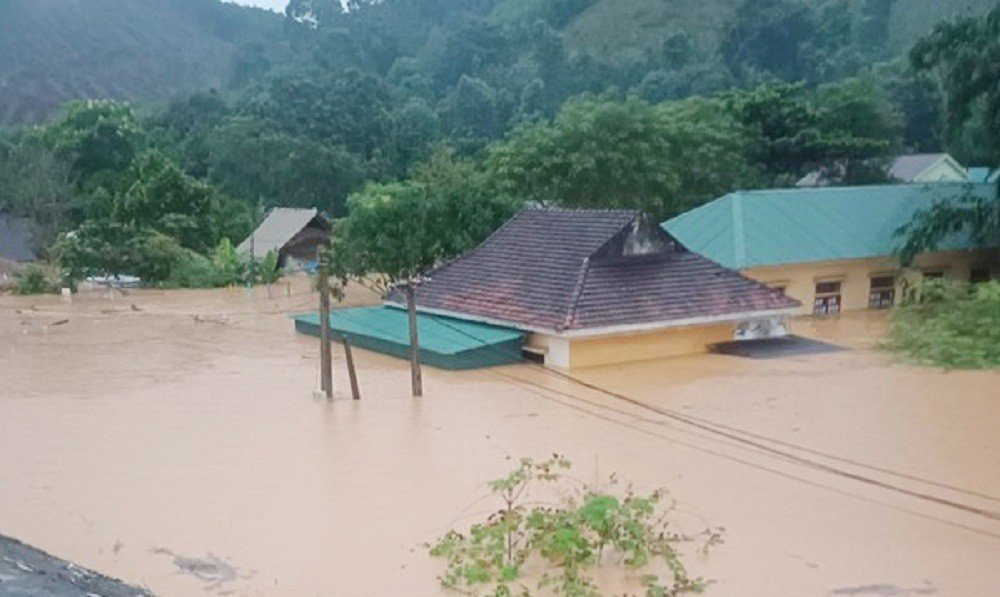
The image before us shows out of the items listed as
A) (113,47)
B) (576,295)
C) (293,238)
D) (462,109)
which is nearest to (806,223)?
(576,295)

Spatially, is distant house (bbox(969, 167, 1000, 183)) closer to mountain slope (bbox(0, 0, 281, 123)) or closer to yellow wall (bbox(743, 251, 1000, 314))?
yellow wall (bbox(743, 251, 1000, 314))

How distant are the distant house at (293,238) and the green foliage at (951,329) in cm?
1790

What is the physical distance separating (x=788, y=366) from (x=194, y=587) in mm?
11191

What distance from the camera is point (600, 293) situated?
17828 mm

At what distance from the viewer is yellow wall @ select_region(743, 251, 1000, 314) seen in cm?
2233

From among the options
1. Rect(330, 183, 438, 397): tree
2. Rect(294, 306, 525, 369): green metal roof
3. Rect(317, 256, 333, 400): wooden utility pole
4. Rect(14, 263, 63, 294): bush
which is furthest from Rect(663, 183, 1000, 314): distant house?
Rect(14, 263, 63, 294): bush

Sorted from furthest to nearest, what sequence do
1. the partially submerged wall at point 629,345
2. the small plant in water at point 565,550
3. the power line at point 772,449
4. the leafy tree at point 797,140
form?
the leafy tree at point 797,140 < the partially submerged wall at point 629,345 < the power line at point 772,449 < the small plant in water at point 565,550

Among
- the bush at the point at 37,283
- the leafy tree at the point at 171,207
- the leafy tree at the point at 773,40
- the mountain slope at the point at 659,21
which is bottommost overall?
the bush at the point at 37,283

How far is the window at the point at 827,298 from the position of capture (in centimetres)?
2305

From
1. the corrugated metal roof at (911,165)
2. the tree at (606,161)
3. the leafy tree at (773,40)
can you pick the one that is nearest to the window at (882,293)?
the tree at (606,161)

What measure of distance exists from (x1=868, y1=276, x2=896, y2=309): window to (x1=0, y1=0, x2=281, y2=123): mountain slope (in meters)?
58.9

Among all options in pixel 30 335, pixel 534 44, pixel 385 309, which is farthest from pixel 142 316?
pixel 534 44

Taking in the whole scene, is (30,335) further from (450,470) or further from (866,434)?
(866,434)

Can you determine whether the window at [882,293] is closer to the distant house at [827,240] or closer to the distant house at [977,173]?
the distant house at [827,240]
